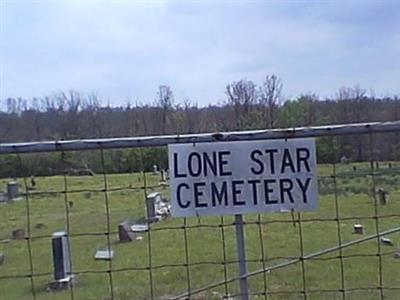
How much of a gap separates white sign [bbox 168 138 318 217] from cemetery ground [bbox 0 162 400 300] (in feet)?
3.35

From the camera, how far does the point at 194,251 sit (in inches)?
409

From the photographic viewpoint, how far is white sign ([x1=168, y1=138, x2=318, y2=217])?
322 centimetres

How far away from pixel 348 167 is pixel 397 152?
0.34 metres

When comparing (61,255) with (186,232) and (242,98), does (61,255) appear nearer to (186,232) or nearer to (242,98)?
(186,232)

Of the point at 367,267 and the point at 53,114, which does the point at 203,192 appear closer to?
the point at 367,267

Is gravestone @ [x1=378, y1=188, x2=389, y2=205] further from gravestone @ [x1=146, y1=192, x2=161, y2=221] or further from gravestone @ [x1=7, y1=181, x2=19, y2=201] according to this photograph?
gravestone @ [x1=7, y1=181, x2=19, y2=201]

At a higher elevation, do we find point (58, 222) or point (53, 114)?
point (53, 114)

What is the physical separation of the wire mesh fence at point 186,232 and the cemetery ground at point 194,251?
0.02 metres

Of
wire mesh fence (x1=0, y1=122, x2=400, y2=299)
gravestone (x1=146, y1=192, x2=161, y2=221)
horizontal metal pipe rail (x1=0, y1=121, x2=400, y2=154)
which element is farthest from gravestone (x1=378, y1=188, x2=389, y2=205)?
horizontal metal pipe rail (x1=0, y1=121, x2=400, y2=154)

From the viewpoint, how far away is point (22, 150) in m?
3.25

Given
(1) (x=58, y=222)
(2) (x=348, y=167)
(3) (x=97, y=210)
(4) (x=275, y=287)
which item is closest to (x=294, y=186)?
(2) (x=348, y=167)

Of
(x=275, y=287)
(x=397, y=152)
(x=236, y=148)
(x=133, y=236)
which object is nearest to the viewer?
(x=236, y=148)

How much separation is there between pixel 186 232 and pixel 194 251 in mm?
2379

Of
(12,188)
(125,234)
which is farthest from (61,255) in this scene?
(125,234)
